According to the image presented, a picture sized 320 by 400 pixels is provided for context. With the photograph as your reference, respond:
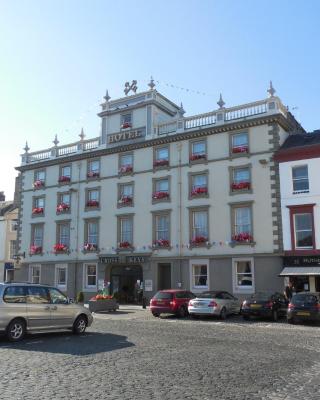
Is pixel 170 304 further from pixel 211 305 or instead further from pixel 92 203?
pixel 92 203

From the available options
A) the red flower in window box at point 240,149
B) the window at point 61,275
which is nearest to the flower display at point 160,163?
the red flower in window box at point 240,149

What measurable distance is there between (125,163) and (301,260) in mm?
15776

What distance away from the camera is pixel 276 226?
2981 cm

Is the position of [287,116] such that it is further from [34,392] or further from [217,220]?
[34,392]

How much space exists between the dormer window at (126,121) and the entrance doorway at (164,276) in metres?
11.5

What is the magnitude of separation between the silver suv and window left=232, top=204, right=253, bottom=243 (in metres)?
15.7

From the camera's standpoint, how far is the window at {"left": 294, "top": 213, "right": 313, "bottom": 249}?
28953 mm

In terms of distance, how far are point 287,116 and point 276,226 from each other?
8.19 m

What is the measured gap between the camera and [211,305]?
79.5ft

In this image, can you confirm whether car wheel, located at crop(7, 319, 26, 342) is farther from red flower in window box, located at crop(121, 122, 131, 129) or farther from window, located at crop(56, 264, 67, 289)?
red flower in window box, located at crop(121, 122, 131, 129)

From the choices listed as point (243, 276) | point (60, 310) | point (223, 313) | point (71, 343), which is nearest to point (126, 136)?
point (243, 276)

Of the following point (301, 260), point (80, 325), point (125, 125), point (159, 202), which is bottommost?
point (80, 325)

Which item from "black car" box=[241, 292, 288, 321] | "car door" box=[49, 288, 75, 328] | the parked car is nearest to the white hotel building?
"black car" box=[241, 292, 288, 321]

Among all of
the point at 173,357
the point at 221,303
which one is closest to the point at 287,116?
the point at 221,303
